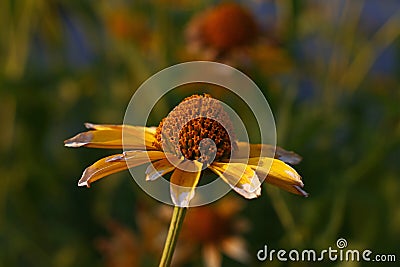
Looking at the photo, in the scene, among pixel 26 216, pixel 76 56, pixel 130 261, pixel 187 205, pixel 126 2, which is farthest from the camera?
pixel 76 56

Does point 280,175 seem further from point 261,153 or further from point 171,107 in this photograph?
point 171,107

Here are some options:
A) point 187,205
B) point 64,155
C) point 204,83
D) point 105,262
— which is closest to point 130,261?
point 105,262

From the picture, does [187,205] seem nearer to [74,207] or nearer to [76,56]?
[74,207]

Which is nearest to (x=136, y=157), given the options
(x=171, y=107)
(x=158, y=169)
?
(x=158, y=169)

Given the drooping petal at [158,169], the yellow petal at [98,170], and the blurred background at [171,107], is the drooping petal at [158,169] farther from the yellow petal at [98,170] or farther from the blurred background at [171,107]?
the blurred background at [171,107]

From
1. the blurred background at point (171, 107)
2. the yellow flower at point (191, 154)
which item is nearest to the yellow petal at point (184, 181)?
the yellow flower at point (191, 154)

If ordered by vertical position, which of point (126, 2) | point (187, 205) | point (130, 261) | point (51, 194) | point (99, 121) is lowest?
point (187, 205)
